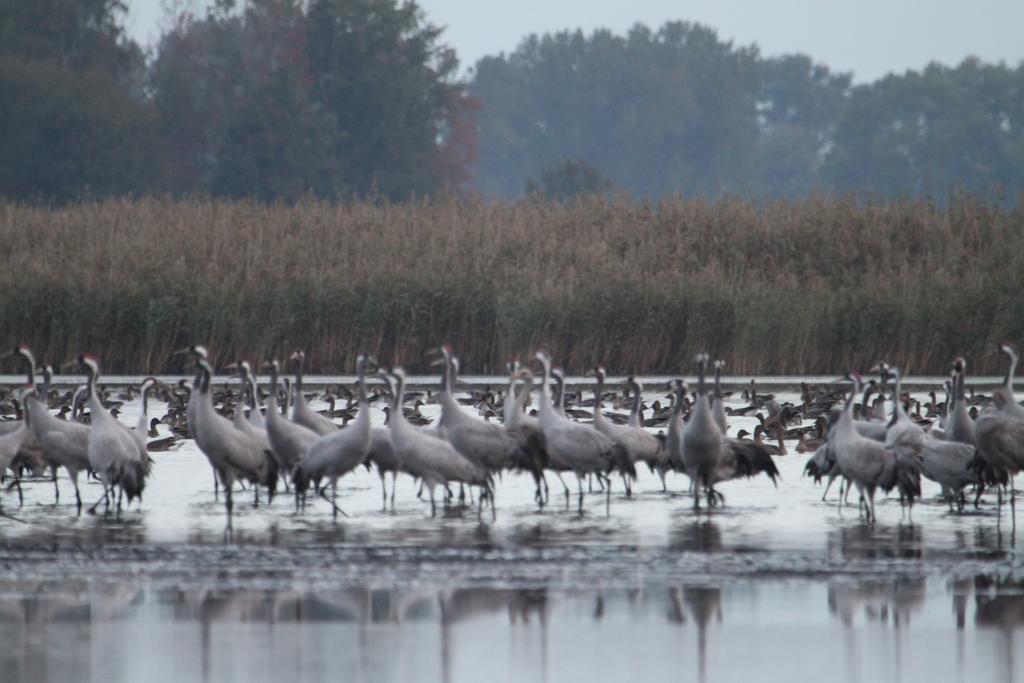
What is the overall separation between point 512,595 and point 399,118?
160ft

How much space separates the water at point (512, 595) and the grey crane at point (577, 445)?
1.74 ft

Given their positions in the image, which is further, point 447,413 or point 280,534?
point 447,413

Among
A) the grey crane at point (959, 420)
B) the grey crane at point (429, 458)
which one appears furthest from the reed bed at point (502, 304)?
the grey crane at point (429, 458)

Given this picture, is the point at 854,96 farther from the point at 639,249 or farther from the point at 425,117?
the point at 639,249

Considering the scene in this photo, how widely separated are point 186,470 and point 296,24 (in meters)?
50.9

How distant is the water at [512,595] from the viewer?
303 inches

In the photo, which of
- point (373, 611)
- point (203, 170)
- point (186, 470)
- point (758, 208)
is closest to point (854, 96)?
point (203, 170)

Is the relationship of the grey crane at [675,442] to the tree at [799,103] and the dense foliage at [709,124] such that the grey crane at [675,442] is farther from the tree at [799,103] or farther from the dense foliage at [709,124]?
the tree at [799,103]

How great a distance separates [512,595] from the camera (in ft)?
30.1

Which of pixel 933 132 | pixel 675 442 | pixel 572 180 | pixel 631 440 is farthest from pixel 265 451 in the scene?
pixel 933 132

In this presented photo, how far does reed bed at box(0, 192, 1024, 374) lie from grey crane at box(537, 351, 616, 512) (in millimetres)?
11541

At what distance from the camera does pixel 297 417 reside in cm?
1479

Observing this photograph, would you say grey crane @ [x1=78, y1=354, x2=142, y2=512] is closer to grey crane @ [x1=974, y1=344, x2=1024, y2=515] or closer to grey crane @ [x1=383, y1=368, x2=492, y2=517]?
grey crane @ [x1=383, y1=368, x2=492, y2=517]

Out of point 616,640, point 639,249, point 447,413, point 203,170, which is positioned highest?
point 203,170
